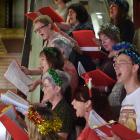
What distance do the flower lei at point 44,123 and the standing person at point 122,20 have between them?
2417mm

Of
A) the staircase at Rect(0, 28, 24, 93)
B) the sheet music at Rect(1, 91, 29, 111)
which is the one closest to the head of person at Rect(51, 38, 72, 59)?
the sheet music at Rect(1, 91, 29, 111)

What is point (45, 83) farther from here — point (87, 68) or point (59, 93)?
point (87, 68)

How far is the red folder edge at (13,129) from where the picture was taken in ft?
13.7

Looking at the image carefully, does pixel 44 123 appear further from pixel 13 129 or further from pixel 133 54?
pixel 133 54

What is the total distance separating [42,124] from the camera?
389 centimetres

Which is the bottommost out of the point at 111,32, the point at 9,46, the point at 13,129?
the point at 9,46

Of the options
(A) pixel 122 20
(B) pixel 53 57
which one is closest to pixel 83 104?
(B) pixel 53 57

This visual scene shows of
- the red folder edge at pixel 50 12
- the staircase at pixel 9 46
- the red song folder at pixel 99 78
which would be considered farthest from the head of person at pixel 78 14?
the staircase at pixel 9 46

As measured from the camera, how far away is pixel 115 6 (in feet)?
20.8

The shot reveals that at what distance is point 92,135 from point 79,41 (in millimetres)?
2015

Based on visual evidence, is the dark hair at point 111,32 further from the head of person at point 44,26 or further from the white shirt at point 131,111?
the white shirt at point 131,111

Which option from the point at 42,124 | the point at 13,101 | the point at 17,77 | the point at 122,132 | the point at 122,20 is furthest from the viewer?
the point at 122,20

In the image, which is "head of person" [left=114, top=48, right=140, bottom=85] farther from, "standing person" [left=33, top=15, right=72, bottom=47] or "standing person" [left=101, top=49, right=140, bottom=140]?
"standing person" [left=33, top=15, right=72, bottom=47]

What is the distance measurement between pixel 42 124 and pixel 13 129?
0.40 m
